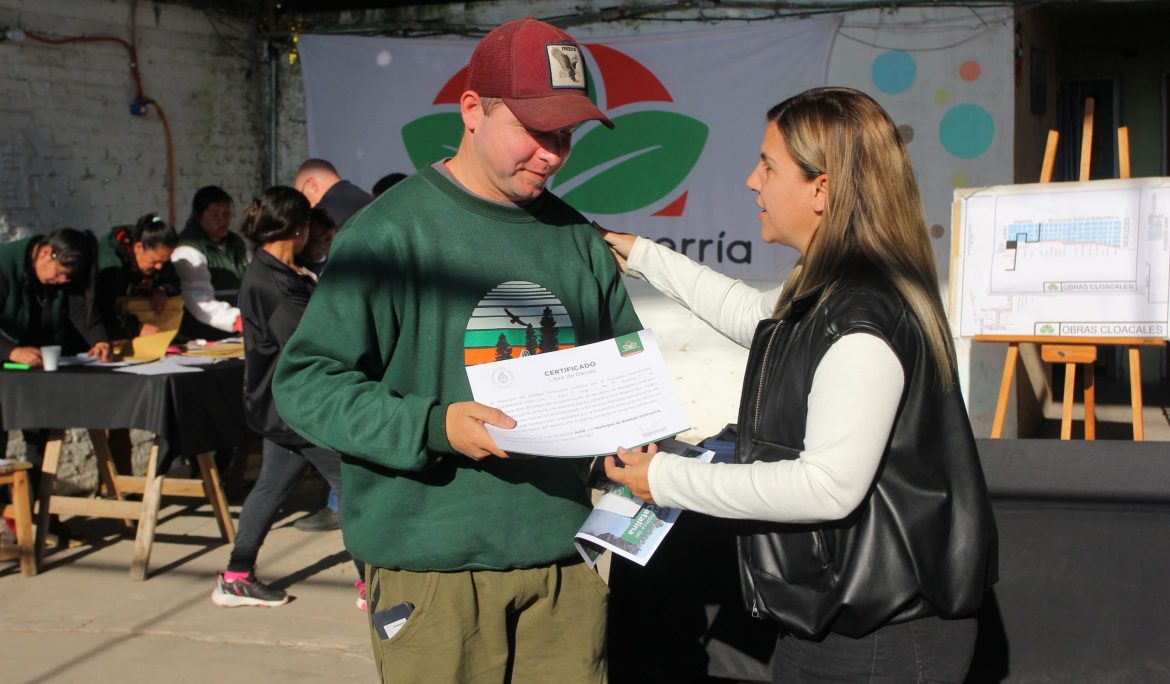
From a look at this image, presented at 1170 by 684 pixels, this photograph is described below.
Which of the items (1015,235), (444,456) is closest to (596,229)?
A: (444,456)

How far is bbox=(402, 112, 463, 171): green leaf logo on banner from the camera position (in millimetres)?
7887

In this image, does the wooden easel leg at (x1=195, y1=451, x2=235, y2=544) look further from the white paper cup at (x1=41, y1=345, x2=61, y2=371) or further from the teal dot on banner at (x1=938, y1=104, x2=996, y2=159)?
the teal dot on banner at (x1=938, y1=104, x2=996, y2=159)

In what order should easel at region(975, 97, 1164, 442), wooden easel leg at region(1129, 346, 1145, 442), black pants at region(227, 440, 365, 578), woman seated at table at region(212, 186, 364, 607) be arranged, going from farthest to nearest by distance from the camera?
easel at region(975, 97, 1164, 442)
black pants at region(227, 440, 365, 578)
wooden easel leg at region(1129, 346, 1145, 442)
woman seated at table at region(212, 186, 364, 607)

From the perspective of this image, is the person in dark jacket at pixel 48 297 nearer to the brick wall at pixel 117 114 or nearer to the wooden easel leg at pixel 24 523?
the wooden easel leg at pixel 24 523

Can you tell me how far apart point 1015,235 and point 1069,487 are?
2.71 meters

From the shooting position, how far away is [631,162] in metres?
7.48

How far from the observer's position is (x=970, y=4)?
6.80 m

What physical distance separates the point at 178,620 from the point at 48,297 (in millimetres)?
2016

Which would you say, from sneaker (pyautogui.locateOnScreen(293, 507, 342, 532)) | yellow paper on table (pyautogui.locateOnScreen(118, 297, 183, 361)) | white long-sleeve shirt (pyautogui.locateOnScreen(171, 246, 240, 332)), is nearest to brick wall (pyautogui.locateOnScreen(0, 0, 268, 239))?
white long-sleeve shirt (pyautogui.locateOnScreen(171, 246, 240, 332))

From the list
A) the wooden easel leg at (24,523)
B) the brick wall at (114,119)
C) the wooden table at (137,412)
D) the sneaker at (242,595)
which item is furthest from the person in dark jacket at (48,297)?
the sneaker at (242,595)

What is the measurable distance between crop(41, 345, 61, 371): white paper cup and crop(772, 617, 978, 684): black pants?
4.47 metres

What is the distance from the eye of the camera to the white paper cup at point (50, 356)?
5.36 metres

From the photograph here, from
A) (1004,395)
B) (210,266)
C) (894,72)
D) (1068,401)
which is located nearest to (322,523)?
(210,266)

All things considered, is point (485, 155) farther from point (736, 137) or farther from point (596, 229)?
point (736, 137)
